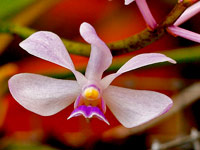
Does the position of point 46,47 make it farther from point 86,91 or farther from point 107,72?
point 107,72

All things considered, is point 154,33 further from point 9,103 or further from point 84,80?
point 9,103

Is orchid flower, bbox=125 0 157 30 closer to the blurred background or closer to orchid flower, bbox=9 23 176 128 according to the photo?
orchid flower, bbox=9 23 176 128

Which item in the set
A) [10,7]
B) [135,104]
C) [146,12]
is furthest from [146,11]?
[10,7]

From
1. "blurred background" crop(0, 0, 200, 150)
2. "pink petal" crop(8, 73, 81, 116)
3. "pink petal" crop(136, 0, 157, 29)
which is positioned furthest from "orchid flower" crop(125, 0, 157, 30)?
"blurred background" crop(0, 0, 200, 150)

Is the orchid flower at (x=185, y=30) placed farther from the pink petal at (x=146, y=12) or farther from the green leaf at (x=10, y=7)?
the green leaf at (x=10, y=7)

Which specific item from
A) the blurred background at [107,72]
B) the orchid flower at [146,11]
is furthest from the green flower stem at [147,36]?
the blurred background at [107,72]

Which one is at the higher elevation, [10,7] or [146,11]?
[146,11]

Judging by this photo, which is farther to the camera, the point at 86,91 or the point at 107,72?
the point at 107,72
